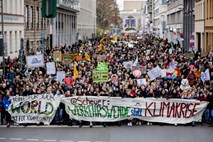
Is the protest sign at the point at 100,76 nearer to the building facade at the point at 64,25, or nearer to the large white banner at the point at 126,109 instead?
the large white banner at the point at 126,109

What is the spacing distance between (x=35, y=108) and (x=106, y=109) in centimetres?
245

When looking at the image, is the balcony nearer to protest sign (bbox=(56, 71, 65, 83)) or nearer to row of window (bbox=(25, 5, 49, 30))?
row of window (bbox=(25, 5, 49, 30))

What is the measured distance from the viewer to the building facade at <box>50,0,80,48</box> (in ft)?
234

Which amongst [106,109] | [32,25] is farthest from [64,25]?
[106,109]

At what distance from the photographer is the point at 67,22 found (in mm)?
86750

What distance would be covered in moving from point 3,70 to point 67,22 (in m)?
58.0

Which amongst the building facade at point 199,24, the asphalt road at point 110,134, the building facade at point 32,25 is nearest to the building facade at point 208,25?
the building facade at point 199,24

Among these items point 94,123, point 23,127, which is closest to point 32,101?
point 23,127

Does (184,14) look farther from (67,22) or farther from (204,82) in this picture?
(204,82)

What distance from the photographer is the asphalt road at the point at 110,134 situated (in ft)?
57.3

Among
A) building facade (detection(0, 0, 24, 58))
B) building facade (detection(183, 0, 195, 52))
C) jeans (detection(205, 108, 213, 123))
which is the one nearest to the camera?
jeans (detection(205, 108, 213, 123))

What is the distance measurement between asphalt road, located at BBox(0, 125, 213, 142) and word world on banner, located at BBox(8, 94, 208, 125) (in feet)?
1.42

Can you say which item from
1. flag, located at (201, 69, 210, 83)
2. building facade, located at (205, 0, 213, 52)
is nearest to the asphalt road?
Result: flag, located at (201, 69, 210, 83)

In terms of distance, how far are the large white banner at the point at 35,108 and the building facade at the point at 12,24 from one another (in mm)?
22499
